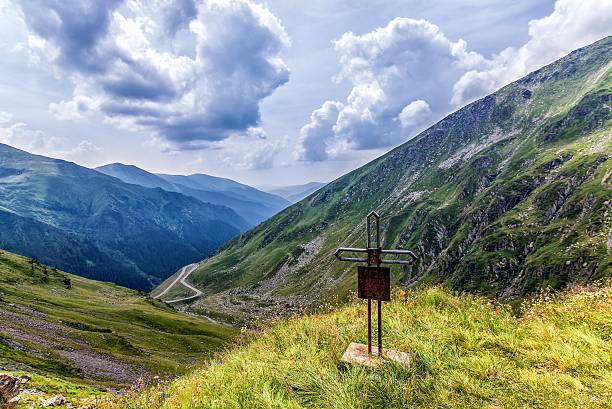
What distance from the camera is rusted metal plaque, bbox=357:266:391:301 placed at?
10078 millimetres

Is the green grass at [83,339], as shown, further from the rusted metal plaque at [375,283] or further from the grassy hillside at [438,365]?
the rusted metal plaque at [375,283]

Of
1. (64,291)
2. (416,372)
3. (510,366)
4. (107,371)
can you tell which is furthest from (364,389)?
(64,291)

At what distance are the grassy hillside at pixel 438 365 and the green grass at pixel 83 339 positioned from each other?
5.77 meters

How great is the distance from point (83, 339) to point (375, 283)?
7123 centimetres

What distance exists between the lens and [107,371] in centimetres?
4834

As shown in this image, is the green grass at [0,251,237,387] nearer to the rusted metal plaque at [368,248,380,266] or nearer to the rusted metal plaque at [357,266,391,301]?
the rusted metal plaque at [357,266,391,301]

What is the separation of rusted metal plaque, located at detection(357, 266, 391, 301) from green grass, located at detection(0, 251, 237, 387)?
7.81 meters

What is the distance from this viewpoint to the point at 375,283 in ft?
33.4

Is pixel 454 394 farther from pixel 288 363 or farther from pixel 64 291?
pixel 64 291

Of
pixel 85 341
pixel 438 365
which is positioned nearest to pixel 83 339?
pixel 85 341

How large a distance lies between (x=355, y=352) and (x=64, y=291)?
15203 centimetres

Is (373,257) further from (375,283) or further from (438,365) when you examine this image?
(438,365)

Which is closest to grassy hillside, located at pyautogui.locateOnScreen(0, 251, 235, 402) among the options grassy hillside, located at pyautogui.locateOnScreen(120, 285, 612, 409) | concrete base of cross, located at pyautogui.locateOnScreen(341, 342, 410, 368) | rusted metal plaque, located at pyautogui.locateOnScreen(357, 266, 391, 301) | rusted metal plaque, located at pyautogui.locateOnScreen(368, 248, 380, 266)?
grassy hillside, located at pyautogui.locateOnScreen(120, 285, 612, 409)

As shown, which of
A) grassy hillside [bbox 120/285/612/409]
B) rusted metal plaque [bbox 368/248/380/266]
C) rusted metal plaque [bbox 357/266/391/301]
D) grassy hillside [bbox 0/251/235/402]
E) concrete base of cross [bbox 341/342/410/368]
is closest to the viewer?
grassy hillside [bbox 120/285/612/409]
